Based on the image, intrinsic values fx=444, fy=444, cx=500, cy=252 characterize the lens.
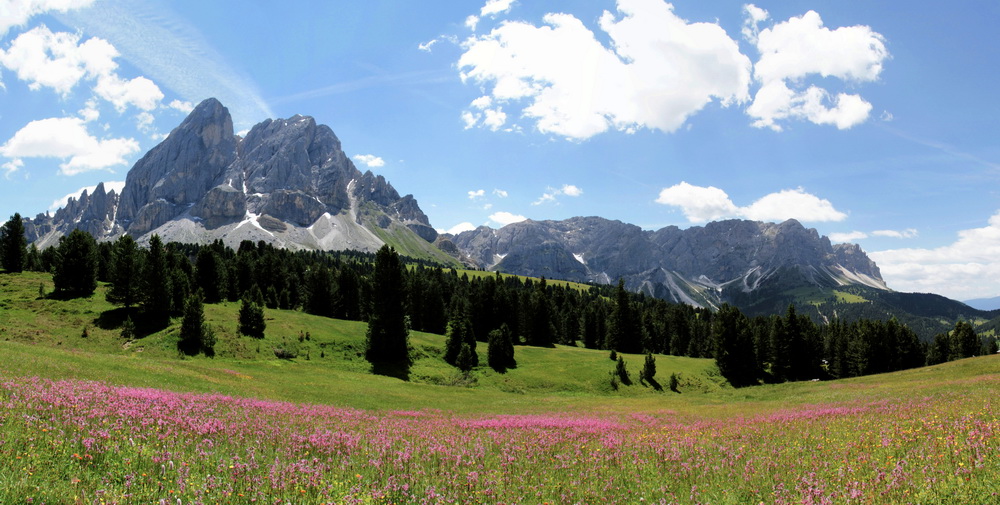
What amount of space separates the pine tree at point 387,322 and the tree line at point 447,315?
0.52 ft

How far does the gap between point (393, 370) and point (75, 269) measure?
53.3m

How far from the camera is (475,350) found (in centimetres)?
7175

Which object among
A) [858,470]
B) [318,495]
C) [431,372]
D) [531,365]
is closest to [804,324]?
[531,365]

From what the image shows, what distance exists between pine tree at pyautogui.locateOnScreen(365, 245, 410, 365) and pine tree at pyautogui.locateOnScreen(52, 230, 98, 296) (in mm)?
44678

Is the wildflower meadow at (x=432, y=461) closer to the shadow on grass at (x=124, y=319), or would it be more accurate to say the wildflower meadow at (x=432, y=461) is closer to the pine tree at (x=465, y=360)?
the pine tree at (x=465, y=360)

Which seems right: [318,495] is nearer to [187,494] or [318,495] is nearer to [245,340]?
[187,494]

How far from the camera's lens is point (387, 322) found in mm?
66562

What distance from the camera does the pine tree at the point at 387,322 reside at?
65.4m

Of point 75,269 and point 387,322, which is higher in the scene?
point 75,269

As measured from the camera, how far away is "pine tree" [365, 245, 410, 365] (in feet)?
215

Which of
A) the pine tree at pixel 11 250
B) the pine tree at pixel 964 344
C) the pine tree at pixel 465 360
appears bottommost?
the pine tree at pixel 465 360

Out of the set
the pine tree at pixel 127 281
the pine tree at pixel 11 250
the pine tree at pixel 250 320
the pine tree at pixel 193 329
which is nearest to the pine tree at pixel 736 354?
the pine tree at pixel 250 320

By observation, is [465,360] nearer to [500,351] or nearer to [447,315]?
[500,351]

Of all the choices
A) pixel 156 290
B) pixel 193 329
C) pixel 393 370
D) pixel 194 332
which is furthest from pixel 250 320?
pixel 393 370
